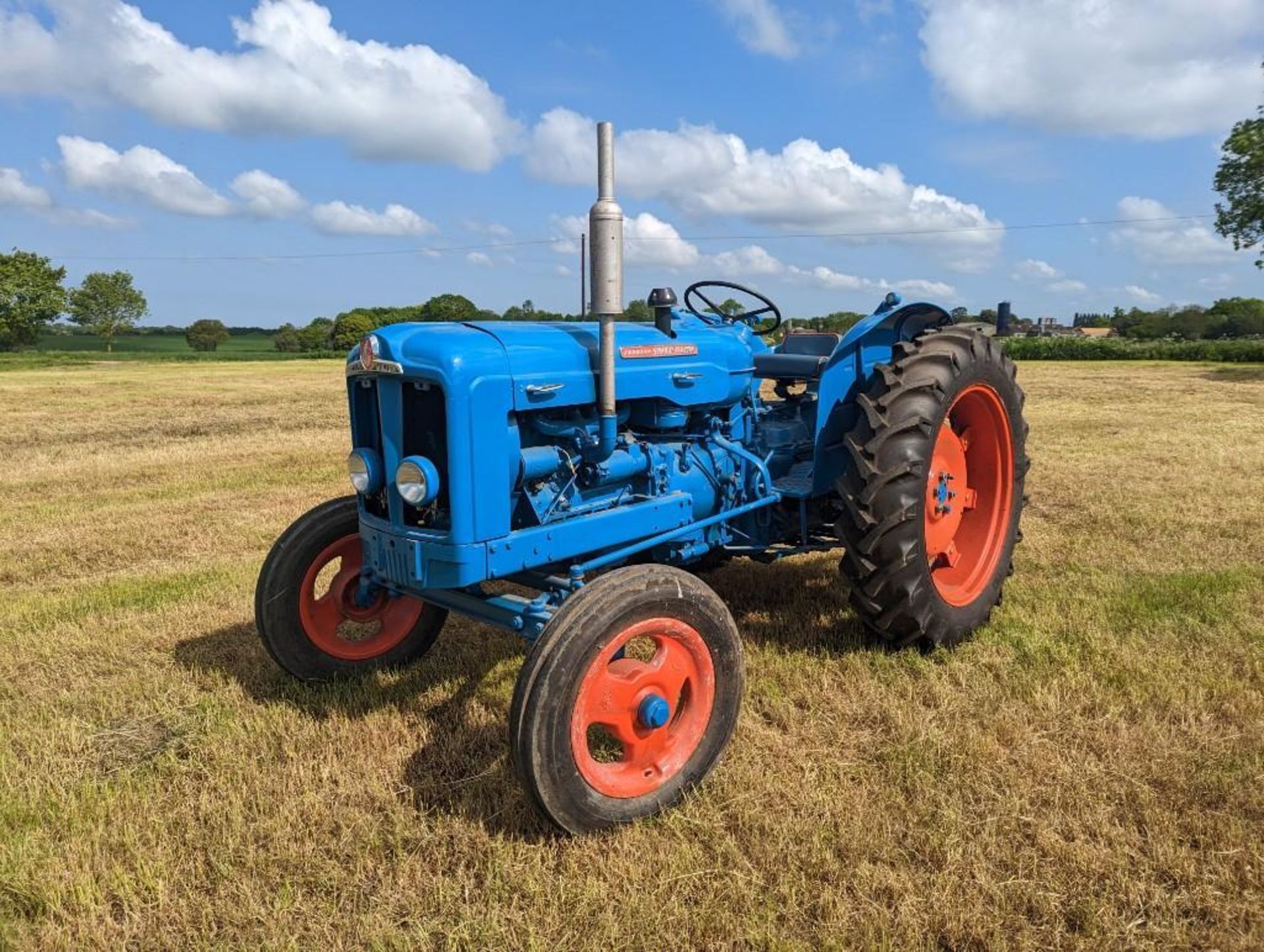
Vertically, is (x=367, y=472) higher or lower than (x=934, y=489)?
higher

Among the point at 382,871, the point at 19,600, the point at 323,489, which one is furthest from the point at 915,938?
the point at 323,489

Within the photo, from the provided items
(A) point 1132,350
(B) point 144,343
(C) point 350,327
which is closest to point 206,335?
(B) point 144,343

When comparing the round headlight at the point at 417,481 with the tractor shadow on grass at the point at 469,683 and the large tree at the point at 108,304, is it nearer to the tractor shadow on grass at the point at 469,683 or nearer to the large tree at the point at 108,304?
the tractor shadow on grass at the point at 469,683

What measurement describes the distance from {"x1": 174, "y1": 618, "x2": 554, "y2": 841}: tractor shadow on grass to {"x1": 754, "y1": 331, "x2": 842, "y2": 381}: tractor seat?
183cm

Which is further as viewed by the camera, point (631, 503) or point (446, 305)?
point (446, 305)

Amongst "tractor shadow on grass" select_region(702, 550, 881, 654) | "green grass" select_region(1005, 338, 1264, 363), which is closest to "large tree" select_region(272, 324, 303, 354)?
"green grass" select_region(1005, 338, 1264, 363)

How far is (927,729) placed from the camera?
10.1 feet

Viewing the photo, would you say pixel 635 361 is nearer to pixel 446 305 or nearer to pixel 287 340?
pixel 446 305

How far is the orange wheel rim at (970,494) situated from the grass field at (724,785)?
31cm

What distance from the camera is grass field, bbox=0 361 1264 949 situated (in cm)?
222

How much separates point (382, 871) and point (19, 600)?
359cm

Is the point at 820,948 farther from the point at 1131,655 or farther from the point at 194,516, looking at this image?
the point at 194,516

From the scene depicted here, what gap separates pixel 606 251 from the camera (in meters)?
2.76

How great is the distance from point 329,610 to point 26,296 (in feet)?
175
